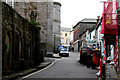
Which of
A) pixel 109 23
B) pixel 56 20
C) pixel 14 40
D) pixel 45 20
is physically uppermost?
pixel 56 20

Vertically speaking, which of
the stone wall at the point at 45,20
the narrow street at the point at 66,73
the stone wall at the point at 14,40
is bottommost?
the narrow street at the point at 66,73

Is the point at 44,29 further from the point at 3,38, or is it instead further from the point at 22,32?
the point at 3,38

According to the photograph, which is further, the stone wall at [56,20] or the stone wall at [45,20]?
the stone wall at [56,20]

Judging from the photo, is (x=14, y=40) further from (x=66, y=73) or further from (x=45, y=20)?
(x=45, y=20)

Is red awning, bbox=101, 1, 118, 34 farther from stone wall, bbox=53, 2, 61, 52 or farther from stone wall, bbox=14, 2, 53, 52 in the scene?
stone wall, bbox=53, 2, 61, 52

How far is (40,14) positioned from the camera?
37.1 meters

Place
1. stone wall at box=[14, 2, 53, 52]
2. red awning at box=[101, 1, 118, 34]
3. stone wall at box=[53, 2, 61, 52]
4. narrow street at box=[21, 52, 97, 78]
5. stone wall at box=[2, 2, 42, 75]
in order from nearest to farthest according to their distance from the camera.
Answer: red awning at box=[101, 1, 118, 34] < narrow street at box=[21, 52, 97, 78] < stone wall at box=[2, 2, 42, 75] < stone wall at box=[14, 2, 53, 52] < stone wall at box=[53, 2, 61, 52]

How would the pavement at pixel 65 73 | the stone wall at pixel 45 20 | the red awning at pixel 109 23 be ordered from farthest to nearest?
the stone wall at pixel 45 20, the pavement at pixel 65 73, the red awning at pixel 109 23

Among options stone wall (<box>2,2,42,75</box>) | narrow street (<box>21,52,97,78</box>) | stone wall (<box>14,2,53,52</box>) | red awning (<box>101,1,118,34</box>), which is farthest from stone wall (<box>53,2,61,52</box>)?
red awning (<box>101,1,118,34</box>)

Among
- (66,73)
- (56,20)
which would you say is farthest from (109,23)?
(56,20)

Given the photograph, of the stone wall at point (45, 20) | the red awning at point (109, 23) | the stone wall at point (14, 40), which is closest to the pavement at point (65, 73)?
the stone wall at point (14, 40)

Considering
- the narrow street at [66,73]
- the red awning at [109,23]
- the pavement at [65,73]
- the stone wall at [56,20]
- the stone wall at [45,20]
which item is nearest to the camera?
the red awning at [109,23]

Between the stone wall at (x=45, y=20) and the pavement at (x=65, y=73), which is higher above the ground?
the stone wall at (x=45, y=20)

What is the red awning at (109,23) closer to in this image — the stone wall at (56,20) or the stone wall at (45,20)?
the stone wall at (45,20)
